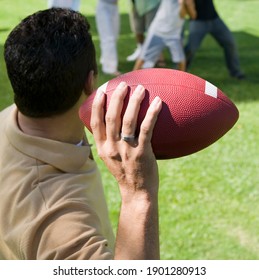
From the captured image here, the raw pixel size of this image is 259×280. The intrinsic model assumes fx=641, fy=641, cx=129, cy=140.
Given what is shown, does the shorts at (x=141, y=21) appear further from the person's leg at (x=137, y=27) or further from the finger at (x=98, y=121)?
the finger at (x=98, y=121)

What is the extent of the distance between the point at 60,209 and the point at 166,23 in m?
6.37

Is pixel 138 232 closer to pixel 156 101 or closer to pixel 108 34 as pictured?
pixel 156 101

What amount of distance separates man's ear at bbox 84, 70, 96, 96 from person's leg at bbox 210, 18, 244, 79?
6132 mm

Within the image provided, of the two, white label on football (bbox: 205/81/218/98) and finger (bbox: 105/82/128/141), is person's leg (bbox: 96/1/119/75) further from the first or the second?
finger (bbox: 105/82/128/141)

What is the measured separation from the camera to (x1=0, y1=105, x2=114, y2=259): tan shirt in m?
1.74

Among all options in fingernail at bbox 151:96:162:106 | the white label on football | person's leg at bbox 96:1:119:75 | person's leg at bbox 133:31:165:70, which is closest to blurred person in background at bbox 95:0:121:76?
person's leg at bbox 96:1:119:75

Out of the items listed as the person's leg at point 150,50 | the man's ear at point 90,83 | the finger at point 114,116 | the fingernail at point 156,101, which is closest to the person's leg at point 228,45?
the person's leg at point 150,50

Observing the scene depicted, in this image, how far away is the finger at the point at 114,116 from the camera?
68.4 inches

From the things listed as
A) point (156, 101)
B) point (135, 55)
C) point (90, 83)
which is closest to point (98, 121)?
point (156, 101)

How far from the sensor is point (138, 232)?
1.72 m

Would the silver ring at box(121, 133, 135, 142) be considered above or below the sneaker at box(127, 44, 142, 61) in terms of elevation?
above

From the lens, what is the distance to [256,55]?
9859mm
